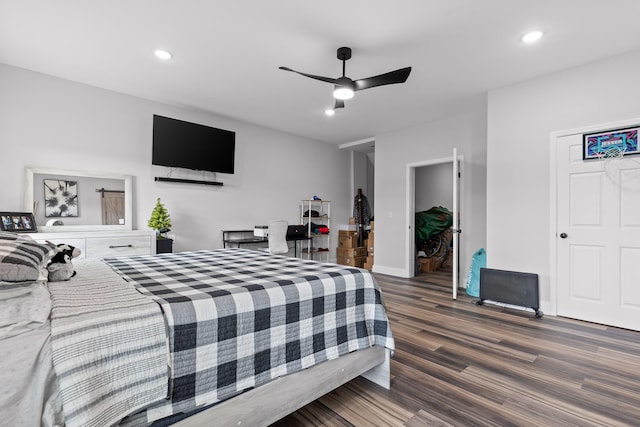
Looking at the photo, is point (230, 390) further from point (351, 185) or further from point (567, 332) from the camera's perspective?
point (351, 185)

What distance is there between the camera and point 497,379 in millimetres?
2062

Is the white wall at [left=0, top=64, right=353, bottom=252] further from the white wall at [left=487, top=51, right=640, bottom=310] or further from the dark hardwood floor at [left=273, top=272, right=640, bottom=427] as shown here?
the white wall at [left=487, top=51, right=640, bottom=310]

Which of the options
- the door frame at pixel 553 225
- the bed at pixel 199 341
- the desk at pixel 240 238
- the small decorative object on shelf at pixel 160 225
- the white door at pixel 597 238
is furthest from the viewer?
the desk at pixel 240 238

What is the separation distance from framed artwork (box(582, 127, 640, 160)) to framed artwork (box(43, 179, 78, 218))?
19.2ft

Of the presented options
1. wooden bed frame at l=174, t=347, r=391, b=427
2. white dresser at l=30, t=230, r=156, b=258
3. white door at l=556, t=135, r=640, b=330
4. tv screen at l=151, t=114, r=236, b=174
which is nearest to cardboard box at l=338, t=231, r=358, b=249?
tv screen at l=151, t=114, r=236, b=174

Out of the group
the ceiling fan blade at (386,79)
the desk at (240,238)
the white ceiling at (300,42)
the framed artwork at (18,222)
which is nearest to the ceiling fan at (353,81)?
the ceiling fan blade at (386,79)

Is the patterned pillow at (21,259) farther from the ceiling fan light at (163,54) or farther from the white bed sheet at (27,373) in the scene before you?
the ceiling fan light at (163,54)

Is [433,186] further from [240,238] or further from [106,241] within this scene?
[106,241]

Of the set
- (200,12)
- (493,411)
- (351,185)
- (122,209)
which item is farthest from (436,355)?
(351,185)

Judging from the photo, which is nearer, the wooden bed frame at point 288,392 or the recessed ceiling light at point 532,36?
the wooden bed frame at point 288,392

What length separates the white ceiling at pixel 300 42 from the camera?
2.39m

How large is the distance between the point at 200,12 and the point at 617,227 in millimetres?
4370

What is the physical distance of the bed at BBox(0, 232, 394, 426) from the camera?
3.13 feet

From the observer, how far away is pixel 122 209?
159 inches
